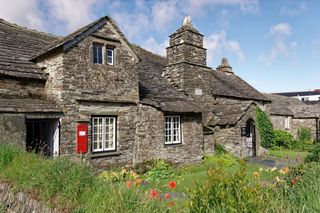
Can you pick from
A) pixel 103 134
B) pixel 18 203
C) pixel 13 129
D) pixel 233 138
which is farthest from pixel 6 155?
pixel 233 138

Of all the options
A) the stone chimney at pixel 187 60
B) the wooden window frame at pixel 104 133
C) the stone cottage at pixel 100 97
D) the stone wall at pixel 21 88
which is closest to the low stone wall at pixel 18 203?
the stone cottage at pixel 100 97

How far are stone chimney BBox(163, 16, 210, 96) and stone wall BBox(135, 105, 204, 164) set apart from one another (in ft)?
8.85

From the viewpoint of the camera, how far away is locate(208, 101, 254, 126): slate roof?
60.5ft

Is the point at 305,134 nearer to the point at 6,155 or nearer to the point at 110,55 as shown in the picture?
the point at 110,55

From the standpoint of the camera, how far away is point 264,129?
2233 cm

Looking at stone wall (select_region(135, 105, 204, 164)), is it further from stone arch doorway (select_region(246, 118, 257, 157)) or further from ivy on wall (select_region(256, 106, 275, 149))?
ivy on wall (select_region(256, 106, 275, 149))

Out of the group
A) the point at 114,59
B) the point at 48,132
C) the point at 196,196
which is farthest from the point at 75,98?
the point at 196,196

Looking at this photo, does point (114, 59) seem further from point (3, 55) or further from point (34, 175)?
point (34, 175)

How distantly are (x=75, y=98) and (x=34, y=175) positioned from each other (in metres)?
6.12

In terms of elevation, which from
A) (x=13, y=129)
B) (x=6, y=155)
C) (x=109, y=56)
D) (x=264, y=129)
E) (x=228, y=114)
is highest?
(x=109, y=56)

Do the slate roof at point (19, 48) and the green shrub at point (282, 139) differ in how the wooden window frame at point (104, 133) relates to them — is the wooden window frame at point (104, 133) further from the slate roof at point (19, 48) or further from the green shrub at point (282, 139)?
the green shrub at point (282, 139)

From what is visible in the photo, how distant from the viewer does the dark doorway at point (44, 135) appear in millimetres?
11018

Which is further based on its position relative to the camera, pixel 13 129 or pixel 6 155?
pixel 13 129

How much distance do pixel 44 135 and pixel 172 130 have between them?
6.36m
